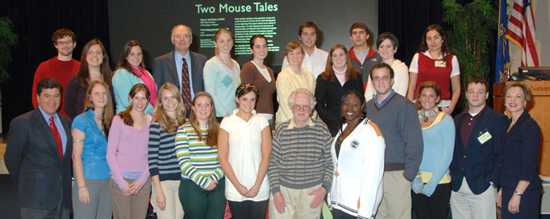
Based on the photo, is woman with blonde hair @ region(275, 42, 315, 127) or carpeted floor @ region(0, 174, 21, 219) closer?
woman with blonde hair @ region(275, 42, 315, 127)

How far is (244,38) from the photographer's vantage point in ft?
24.5

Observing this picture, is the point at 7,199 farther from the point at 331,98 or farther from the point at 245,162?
the point at 331,98

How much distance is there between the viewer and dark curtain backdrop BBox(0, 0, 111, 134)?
341 inches

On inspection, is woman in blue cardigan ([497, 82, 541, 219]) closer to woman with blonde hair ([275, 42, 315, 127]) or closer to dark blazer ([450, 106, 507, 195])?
dark blazer ([450, 106, 507, 195])

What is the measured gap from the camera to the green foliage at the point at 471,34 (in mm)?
6422

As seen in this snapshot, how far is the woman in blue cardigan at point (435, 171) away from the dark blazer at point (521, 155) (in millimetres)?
403

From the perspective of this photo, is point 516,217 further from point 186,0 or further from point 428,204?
point 186,0

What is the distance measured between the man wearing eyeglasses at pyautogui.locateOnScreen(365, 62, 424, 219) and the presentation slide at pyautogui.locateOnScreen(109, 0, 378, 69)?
171 inches

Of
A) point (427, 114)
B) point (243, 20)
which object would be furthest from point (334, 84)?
point (243, 20)

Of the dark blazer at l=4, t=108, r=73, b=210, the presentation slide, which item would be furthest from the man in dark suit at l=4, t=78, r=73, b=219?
the presentation slide

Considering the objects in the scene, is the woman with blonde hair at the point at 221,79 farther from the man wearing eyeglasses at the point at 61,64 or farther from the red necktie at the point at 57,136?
the man wearing eyeglasses at the point at 61,64

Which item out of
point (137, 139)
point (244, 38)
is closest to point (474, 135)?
point (137, 139)

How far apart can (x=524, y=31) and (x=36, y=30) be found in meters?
9.72

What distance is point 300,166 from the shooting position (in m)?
2.95
